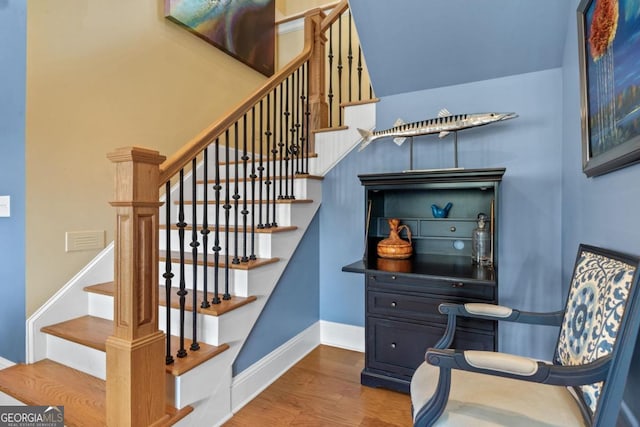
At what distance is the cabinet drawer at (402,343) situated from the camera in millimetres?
1800

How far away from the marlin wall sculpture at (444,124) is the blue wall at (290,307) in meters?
0.93

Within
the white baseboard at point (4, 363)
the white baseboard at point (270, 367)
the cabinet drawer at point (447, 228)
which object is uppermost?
the cabinet drawer at point (447, 228)

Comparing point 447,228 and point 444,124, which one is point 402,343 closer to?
point 447,228

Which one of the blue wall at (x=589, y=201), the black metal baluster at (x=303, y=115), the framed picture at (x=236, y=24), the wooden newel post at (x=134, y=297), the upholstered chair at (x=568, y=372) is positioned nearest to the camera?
the upholstered chair at (x=568, y=372)

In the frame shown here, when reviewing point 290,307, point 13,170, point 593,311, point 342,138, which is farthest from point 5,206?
point 593,311

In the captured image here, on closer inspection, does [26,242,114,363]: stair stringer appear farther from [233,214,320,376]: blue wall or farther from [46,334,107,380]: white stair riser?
[233,214,320,376]: blue wall

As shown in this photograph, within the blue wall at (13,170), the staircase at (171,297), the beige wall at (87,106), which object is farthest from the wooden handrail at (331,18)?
the blue wall at (13,170)

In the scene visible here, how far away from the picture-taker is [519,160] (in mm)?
2027

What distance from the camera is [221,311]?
166cm

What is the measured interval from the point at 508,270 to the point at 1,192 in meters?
3.20

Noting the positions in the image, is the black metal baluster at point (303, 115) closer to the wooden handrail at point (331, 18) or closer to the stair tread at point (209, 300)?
the wooden handrail at point (331, 18)

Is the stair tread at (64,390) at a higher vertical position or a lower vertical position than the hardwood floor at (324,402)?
higher

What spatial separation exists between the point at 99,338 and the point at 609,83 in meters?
2.58

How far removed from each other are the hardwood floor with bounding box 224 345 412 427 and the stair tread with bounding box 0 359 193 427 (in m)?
0.47
